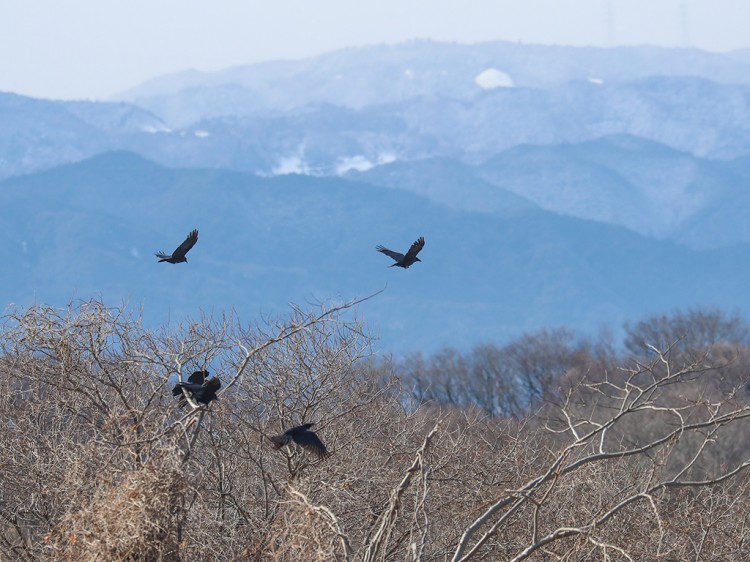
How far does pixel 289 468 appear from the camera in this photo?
15.0 meters

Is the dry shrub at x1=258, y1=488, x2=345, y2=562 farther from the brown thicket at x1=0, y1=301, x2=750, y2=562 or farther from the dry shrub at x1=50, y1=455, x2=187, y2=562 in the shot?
the dry shrub at x1=50, y1=455, x2=187, y2=562

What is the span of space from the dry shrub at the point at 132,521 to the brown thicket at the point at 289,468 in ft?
0.05

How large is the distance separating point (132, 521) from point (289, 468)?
536 centimetres

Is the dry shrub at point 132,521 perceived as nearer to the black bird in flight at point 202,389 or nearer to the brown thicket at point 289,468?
the brown thicket at point 289,468

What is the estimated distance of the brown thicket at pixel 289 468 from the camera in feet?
32.3

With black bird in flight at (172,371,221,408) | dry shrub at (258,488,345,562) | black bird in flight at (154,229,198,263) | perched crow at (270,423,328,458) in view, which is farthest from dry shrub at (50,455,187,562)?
black bird in flight at (154,229,198,263)

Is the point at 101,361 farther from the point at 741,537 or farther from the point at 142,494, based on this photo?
the point at 741,537

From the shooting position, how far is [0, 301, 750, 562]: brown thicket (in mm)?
9844

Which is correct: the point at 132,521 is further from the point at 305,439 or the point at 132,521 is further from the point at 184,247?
the point at 184,247

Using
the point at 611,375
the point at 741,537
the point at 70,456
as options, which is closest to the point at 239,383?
the point at 70,456

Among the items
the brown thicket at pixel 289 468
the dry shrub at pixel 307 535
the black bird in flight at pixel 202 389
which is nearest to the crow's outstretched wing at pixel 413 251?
the brown thicket at pixel 289 468

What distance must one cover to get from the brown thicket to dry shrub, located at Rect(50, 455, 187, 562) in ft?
0.05

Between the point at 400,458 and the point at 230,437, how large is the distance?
130 inches

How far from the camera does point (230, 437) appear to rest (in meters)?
16.1
